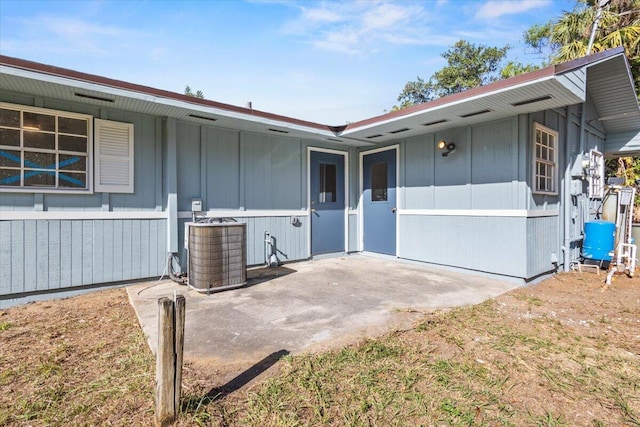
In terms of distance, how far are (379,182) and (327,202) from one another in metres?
1.15

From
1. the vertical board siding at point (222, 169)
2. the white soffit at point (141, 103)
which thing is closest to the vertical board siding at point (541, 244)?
the white soffit at point (141, 103)

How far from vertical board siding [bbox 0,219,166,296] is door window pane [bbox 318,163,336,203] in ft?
9.65

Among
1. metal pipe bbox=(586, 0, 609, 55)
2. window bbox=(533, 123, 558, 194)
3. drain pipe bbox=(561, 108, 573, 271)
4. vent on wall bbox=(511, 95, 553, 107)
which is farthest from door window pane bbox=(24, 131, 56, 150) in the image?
metal pipe bbox=(586, 0, 609, 55)

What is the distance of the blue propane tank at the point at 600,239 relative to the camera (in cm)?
519

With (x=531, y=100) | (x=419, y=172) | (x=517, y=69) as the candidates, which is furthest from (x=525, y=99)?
(x=517, y=69)

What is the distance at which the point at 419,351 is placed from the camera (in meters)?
2.32

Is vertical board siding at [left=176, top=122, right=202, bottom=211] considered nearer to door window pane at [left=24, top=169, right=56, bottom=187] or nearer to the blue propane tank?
door window pane at [left=24, top=169, right=56, bottom=187]

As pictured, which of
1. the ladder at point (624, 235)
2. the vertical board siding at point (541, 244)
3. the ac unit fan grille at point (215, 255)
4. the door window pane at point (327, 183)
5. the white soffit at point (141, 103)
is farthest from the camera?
the door window pane at point (327, 183)

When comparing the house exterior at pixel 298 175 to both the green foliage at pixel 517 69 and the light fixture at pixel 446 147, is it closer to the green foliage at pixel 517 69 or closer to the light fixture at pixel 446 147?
the light fixture at pixel 446 147

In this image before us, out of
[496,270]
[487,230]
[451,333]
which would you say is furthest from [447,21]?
[451,333]

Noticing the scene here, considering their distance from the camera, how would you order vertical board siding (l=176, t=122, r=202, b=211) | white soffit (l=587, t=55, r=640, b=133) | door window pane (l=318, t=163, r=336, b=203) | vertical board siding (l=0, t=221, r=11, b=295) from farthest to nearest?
door window pane (l=318, t=163, r=336, b=203)
white soffit (l=587, t=55, r=640, b=133)
vertical board siding (l=176, t=122, r=202, b=211)
vertical board siding (l=0, t=221, r=11, b=295)

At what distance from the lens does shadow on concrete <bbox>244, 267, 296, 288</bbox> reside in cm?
436

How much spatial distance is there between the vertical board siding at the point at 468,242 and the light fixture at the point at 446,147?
1.09 meters

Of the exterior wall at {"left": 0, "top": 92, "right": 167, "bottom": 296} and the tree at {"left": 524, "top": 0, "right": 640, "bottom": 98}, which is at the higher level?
the tree at {"left": 524, "top": 0, "right": 640, "bottom": 98}
